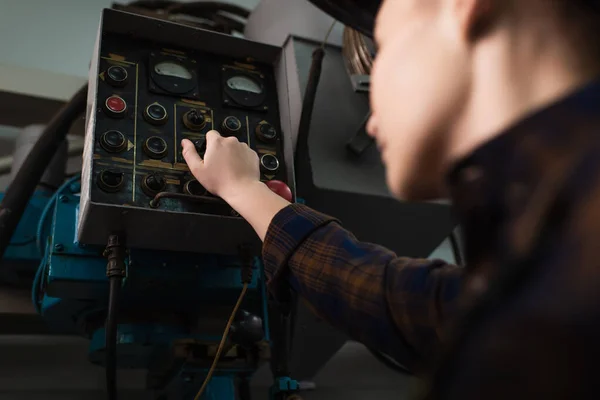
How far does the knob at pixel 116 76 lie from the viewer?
36.7 inches

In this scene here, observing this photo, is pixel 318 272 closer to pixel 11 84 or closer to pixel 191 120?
pixel 191 120

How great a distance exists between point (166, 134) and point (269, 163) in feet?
0.57

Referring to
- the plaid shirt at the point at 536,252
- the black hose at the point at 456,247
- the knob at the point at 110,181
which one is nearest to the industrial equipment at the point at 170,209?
the knob at the point at 110,181

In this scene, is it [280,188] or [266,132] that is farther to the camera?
[266,132]

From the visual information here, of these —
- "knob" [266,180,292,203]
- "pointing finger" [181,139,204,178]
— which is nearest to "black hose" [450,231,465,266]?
"knob" [266,180,292,203]

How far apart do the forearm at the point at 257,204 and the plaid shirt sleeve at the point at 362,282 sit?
0.05ft

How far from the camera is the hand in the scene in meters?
0.82

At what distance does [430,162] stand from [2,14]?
1.63 m

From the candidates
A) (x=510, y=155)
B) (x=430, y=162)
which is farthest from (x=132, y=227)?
(x=510, y=155)

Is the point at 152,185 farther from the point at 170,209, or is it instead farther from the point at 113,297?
the point at 113,297

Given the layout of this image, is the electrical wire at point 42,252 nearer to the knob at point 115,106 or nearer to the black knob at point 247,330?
the knob at point 115,106

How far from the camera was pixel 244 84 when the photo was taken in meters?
1.04

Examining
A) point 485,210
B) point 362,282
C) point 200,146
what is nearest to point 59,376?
point 200,146

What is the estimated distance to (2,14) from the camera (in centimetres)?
168
